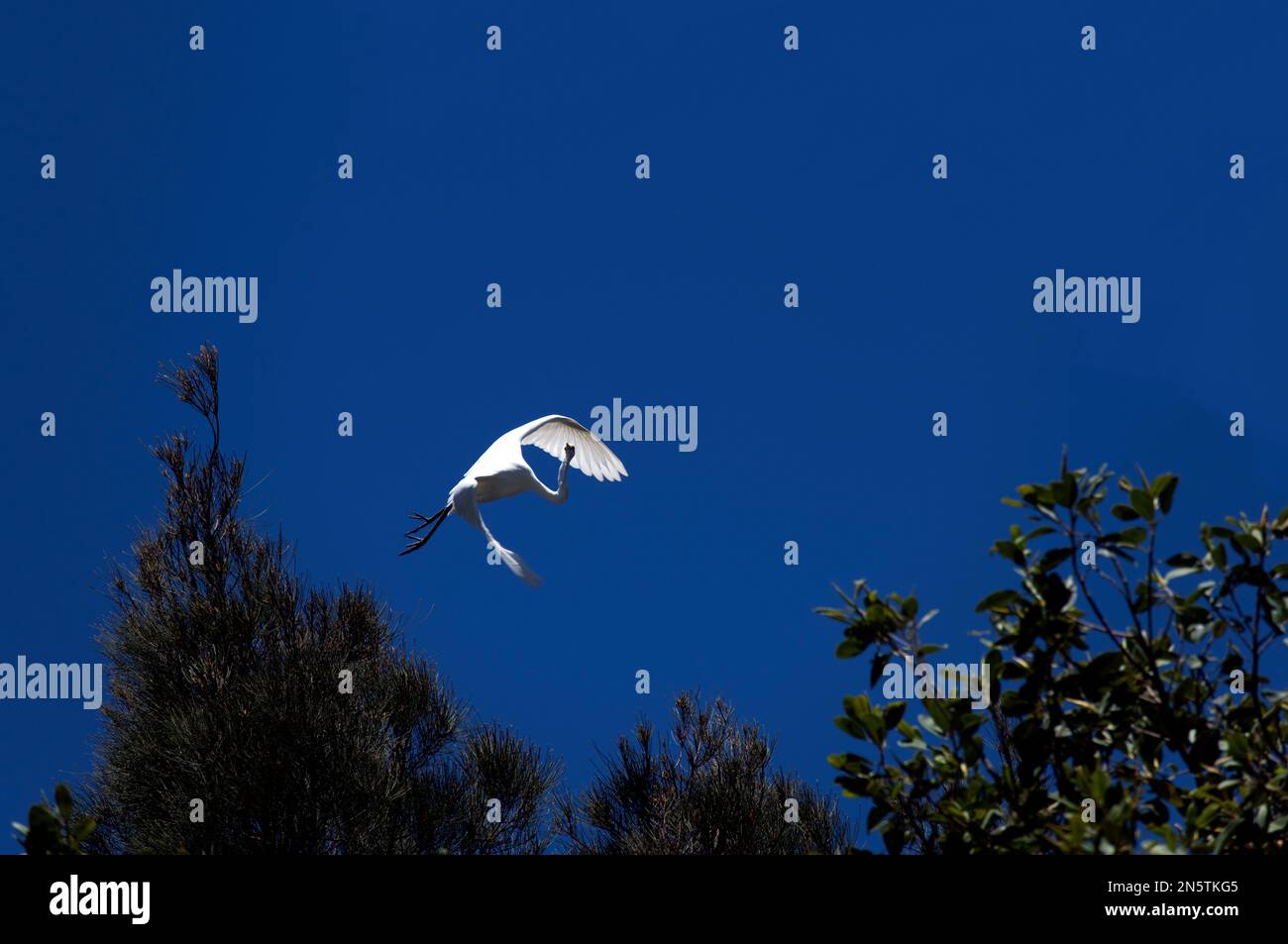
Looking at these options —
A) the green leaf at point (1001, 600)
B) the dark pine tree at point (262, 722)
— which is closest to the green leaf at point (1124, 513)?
the green leaf at point (1001, 600)

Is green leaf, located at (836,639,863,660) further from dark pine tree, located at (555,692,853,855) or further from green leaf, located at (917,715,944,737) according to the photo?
dark pine tree, located at (555,692,853,855)

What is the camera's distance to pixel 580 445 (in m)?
8.18

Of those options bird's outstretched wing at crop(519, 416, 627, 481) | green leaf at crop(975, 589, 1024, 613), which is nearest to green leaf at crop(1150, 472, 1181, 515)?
green leaf at crop(975, 589, 1024, 613)

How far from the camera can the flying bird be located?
6902 mm

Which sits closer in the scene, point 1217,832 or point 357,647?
point 1217,832

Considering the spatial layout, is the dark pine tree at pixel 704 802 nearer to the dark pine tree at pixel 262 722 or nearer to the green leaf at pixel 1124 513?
the dark pine tree at pixel 262 722

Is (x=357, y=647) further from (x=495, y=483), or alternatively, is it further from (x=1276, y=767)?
(x=1276, y=767)

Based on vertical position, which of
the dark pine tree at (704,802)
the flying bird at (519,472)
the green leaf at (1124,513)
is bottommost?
the dark pine tree at (704,802)

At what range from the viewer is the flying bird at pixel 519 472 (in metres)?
6.90

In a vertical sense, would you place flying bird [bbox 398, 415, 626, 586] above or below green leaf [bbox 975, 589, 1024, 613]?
above
